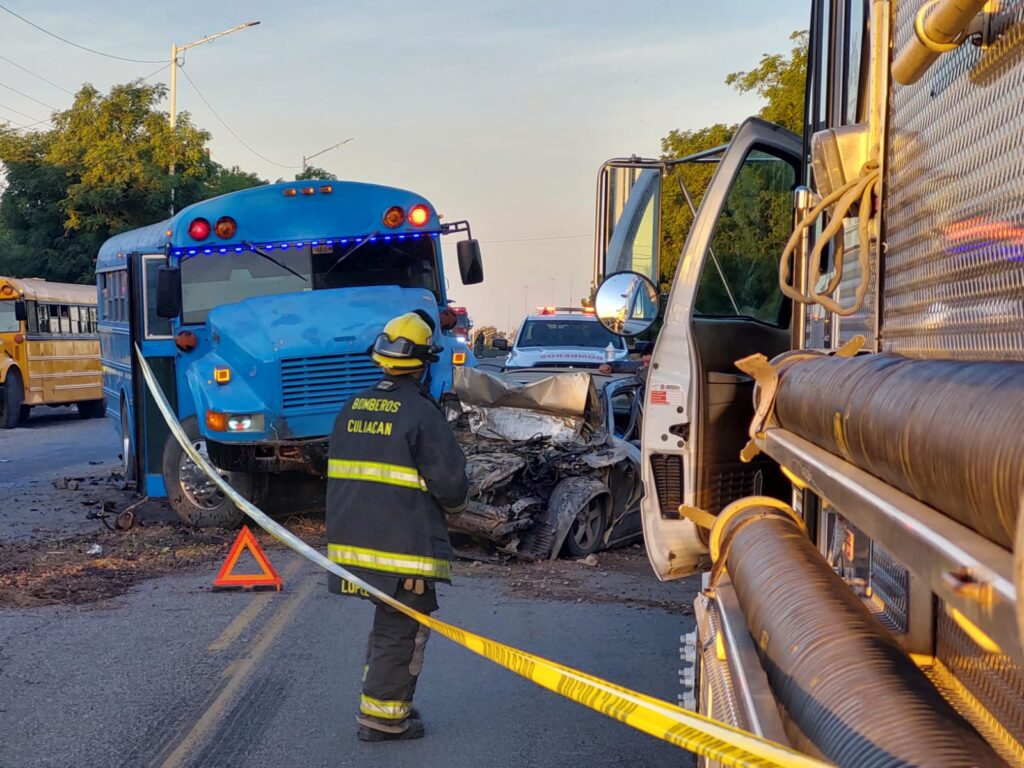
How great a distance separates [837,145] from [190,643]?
5.07 m

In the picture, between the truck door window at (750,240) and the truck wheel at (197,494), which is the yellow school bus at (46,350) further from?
the truck door window at (750,240)

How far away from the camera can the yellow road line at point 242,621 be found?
696 centimetres

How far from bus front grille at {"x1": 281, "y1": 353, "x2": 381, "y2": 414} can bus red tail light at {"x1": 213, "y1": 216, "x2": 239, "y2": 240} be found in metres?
1.58

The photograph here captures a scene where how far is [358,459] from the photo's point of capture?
5.37 m

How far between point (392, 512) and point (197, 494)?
6.10 meters

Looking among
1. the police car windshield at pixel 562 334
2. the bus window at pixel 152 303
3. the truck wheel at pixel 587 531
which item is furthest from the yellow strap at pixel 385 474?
the police car windshield at pixel 562 334

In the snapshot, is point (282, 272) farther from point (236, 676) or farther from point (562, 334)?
point (562, 334)

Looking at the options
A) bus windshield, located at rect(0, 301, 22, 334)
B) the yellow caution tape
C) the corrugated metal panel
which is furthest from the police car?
the corrugated metal panel

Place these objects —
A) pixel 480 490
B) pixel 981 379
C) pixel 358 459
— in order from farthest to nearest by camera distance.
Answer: pixel 480 490 → pixel 358 459 → pixel 981 379

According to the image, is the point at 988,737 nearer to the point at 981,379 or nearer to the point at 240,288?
the point at 981,379

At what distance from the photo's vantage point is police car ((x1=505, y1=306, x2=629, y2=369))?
16.5 m

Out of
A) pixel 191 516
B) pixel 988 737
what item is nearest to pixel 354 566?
pixel 988 737

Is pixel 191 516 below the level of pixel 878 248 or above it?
below

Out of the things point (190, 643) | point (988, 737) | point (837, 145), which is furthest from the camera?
point (190, 643)
